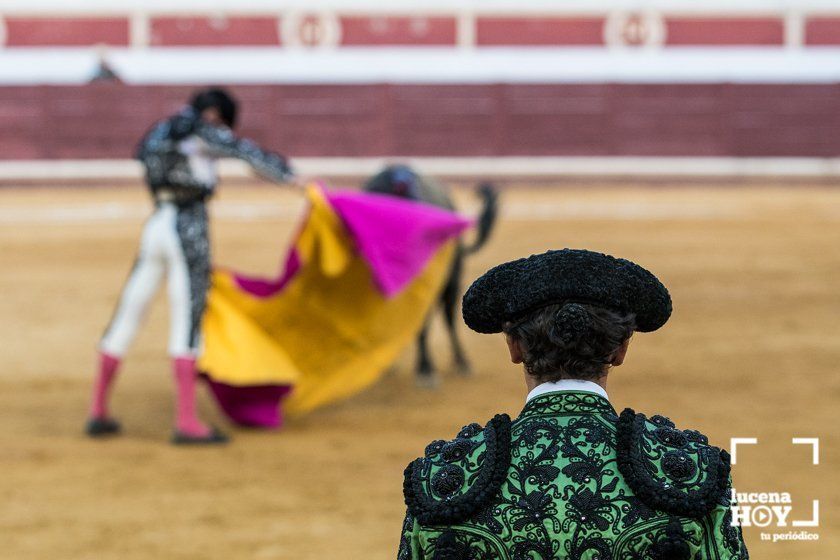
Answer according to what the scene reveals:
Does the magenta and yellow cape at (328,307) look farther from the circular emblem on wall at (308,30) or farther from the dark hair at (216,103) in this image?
the circular emblem on wall at (308,30)

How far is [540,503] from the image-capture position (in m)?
1.20

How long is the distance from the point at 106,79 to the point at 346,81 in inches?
95.8

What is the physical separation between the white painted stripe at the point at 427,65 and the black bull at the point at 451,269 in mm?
8486

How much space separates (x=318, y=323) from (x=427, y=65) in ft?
33.0

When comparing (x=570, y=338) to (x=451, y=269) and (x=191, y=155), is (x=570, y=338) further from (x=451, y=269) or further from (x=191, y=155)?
(x=451, y=269)

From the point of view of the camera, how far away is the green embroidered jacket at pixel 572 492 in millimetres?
1198

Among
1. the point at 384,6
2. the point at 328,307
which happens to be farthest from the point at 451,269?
the point at 384,6

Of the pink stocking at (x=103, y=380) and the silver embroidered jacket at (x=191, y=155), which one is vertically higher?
the silver embroidered jacket at (x=191, y=155)

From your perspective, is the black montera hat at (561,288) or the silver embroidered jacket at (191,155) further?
the silver embroidered jacket at (191,155)

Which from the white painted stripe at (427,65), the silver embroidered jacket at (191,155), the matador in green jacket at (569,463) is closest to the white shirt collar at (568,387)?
the matador in green jacket at (569,463)

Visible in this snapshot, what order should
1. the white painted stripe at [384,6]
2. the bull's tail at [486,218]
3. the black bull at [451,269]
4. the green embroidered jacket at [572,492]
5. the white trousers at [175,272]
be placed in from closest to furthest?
the green embroidered jacket at [572,492] → the white trousers at [175,272] → the black bull at [451,269] → the bull's tail at [486,218] → the white painted stripe at [384,6]

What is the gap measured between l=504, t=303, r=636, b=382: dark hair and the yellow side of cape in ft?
11.1

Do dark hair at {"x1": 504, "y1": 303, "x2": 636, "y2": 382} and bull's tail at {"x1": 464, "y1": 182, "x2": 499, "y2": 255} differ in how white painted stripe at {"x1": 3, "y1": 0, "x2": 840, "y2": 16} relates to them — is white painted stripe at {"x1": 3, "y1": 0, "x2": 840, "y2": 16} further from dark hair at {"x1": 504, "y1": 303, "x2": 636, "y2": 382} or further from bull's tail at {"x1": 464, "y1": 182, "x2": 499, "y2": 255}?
dark hair at {"x1": 504, "y1": 303, "x2": 636, "y2": 382}

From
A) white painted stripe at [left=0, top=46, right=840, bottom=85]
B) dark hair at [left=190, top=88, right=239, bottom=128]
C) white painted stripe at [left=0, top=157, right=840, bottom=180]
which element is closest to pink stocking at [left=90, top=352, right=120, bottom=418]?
→ dark hair at [left=190, top=88, right=239, bottom=128]
